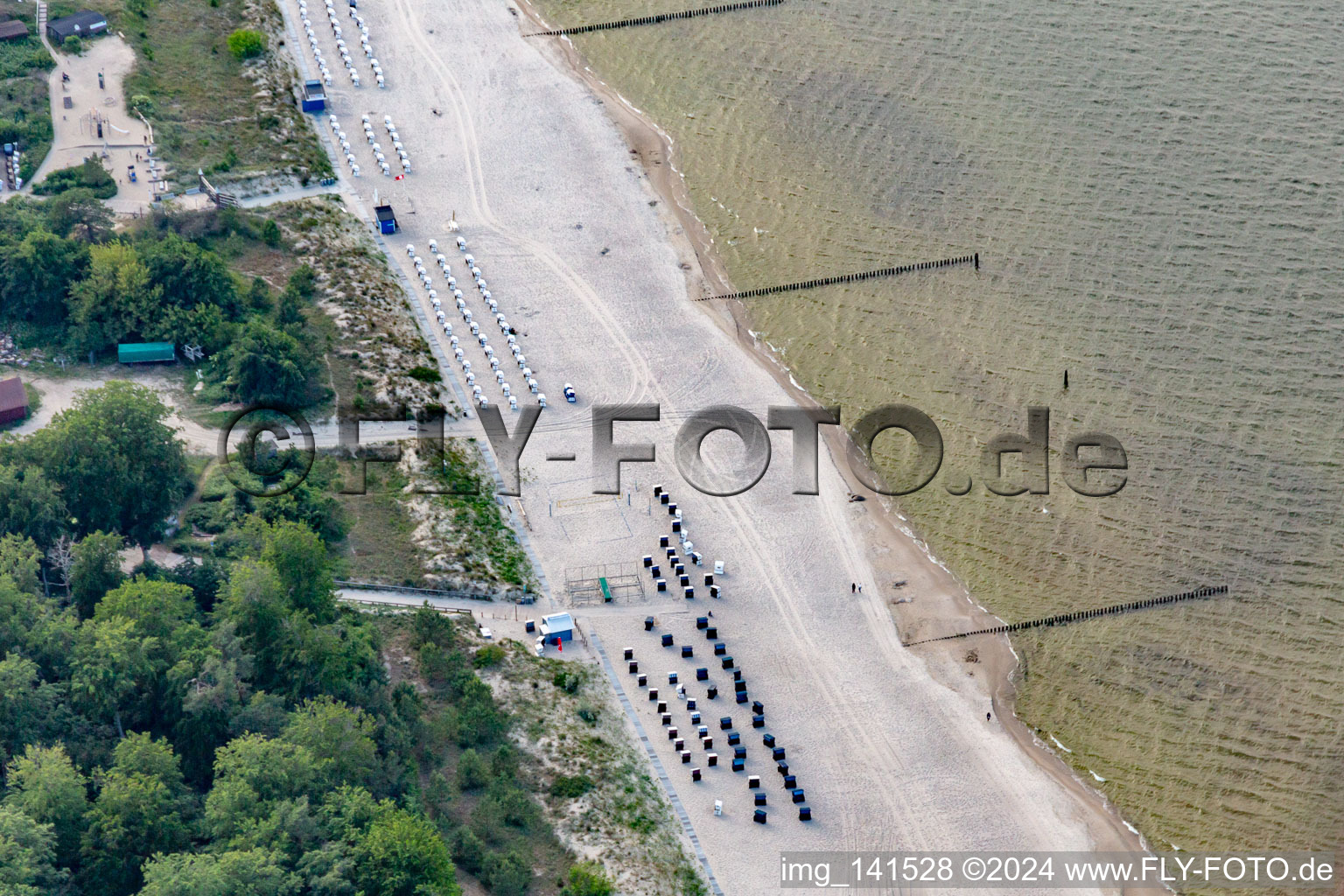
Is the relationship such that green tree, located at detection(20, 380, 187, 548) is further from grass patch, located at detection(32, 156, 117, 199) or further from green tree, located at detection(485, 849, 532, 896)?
green tree, located at detection(485, 849, 532, 896)

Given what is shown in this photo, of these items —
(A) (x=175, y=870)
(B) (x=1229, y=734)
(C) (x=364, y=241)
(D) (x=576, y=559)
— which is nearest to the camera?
(A) (x=175, y=870)

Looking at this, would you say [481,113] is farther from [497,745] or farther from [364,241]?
[497,745]

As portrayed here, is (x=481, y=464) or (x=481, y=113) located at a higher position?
(x=481, y=113)

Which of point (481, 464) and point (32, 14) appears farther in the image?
point (32, 14)

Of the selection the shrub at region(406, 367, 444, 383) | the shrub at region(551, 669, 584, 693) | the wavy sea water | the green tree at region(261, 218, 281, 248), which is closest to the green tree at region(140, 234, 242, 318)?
the green tree at region(261, 218, 281, 248)

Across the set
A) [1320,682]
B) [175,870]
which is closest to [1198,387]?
[1320,682]

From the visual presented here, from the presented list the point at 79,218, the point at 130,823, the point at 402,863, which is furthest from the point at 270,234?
the point at 402,863

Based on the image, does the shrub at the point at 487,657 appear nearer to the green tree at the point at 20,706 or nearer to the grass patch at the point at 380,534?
the grass patch at the point at 380,534

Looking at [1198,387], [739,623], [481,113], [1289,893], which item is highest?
[481,113]
